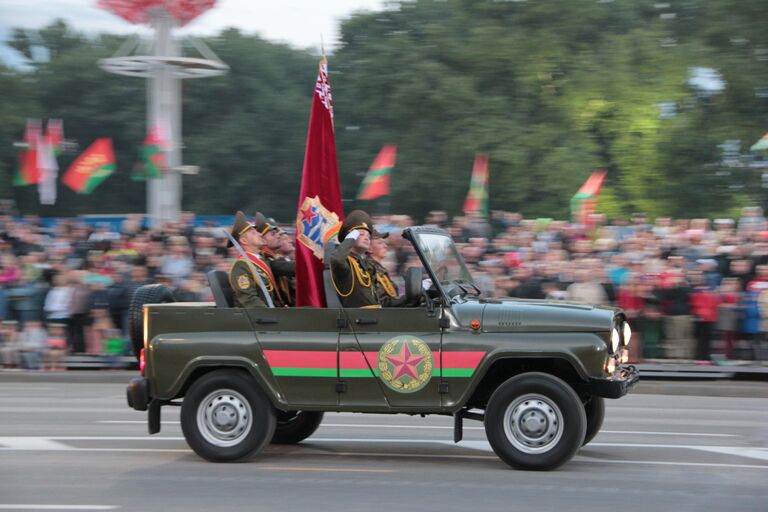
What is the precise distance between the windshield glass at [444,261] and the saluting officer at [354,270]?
0.45m

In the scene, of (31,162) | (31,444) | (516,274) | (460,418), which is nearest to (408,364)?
(460,418)

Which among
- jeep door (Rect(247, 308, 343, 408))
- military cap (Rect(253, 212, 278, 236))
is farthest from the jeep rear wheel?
A: military cap (Rect(253, 212, 278, 236))

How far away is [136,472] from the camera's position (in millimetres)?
9898

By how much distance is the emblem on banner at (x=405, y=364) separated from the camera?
9.81 metres

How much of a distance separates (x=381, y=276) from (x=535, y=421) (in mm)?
1776

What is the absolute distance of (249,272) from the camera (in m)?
10.5

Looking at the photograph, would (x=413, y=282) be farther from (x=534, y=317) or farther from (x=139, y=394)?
(x=139, y=394)

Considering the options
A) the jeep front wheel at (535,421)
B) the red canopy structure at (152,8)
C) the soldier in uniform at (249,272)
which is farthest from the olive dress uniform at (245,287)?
the red canopy structure at (152,8)

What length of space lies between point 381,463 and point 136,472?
1.92 meters

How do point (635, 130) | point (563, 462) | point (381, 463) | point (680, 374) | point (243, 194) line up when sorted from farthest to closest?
point (243, 194) < point (635, 130) < point (680, 374) < point (381, 463) < point (563, 462)

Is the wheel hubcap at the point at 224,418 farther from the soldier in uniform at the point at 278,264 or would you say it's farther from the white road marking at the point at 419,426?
the white road marking at the point at 419,426

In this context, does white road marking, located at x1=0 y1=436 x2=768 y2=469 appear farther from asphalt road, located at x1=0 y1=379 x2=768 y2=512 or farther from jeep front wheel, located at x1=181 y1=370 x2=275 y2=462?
jeep front wheel, located at x1=181 y1=370 x2=275 y2=462

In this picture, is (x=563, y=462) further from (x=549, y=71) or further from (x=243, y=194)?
(x=243, y=194)

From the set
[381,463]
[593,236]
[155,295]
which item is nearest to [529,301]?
[381,463]
